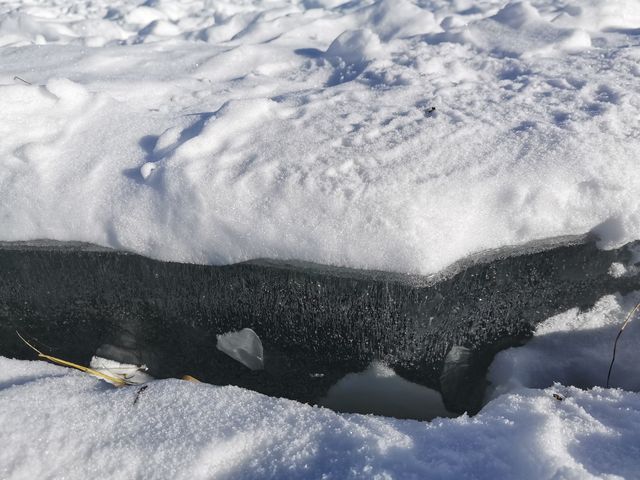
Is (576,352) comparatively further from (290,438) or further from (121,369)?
(121,369)

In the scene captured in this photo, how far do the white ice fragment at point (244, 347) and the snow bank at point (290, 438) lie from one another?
151 mm

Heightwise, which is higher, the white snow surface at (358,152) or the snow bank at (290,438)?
the white snow surface at (358,152)

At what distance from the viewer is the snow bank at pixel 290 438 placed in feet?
2.96

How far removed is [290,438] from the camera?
990 mm

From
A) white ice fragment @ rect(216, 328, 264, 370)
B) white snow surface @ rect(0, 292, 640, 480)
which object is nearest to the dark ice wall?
white ice fragment @ rect(216, 328, 264, 370)

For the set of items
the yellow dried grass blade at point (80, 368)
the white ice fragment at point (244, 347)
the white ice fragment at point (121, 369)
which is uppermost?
the white ice fragment at point (244, 347)

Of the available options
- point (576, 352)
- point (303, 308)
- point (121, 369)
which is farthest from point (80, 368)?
point (576, 352)

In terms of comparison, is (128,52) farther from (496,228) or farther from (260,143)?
(496,228)

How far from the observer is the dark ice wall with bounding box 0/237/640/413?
46.4 inches

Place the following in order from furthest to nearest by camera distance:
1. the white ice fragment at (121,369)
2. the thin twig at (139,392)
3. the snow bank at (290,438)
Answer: the white ice fragment at (121,369) → the thin twig at (139,392) → the snow bank at (290,438)

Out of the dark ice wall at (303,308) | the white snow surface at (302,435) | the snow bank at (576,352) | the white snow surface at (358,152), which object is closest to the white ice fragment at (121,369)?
the dark ice wall at (303,308)

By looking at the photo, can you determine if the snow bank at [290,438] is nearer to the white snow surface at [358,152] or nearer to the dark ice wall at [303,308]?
the dark ice wall at [303,308]

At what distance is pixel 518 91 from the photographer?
1517mm

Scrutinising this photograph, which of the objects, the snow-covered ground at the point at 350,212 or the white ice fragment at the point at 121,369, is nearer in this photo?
the snow-covered ground at the point at 350,212
